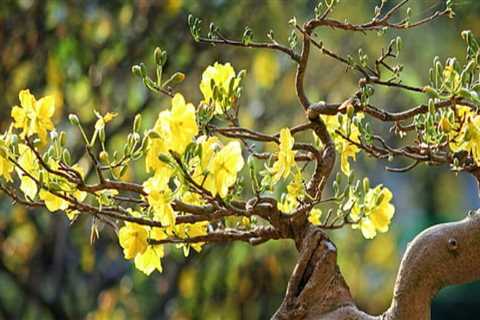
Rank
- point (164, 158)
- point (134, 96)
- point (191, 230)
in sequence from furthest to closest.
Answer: point (134, 96), point (191, 230), point (164, 158)

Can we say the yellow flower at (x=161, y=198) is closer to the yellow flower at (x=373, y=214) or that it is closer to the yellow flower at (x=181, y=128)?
the yellow flower at (x=181, y=128)

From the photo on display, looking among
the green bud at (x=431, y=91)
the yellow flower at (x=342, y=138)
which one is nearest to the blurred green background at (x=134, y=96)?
the yellow flower at (x=342, y=138)

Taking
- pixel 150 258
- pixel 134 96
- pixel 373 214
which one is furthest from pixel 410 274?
pixel 134 96

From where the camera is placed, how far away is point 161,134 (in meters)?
0.48

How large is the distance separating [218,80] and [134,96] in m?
1.16

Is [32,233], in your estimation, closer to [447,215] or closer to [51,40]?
[51,40]

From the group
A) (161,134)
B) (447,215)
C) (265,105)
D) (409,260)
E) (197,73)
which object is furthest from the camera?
(447,215)

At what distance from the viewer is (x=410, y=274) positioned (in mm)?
591

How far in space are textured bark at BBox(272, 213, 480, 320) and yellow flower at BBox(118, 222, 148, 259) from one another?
110 millimetres

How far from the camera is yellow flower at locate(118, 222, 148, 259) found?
54cm

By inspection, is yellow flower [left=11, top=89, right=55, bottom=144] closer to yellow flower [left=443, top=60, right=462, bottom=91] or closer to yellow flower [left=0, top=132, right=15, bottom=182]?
yellow flower [left=0, top=132, right=15, bottom=182]

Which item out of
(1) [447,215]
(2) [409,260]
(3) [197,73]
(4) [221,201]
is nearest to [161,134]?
(4) [221,201]

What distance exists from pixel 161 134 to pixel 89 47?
1240 mm

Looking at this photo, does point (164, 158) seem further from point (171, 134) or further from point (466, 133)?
point (466, 133)
